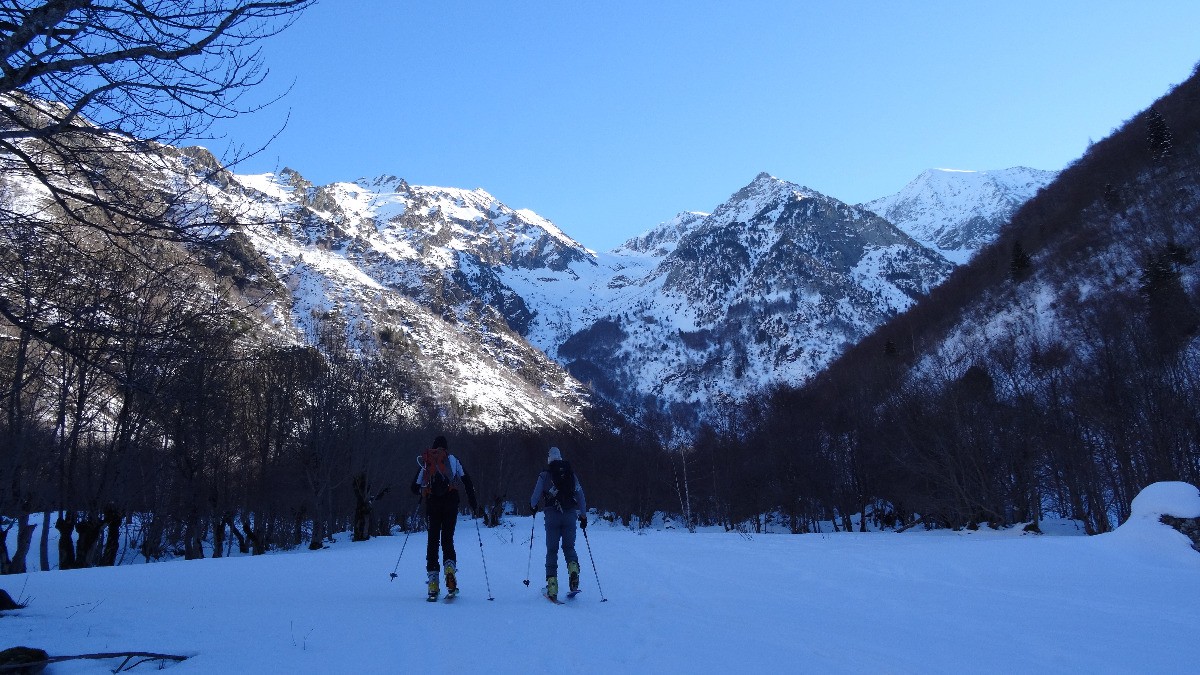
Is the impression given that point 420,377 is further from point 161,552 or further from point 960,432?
point 960,432

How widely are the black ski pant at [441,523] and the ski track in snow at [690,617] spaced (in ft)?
2.04

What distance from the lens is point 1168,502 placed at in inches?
376

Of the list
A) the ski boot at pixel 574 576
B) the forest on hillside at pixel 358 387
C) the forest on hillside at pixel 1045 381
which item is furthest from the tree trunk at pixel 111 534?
the forest on hillside at pixel 1045 381

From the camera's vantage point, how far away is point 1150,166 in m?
51.0

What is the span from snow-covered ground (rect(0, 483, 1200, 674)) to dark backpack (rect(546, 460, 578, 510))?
125 centimetres

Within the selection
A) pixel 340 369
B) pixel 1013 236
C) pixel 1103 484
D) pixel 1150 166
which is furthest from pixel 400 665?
pixel 1013 236

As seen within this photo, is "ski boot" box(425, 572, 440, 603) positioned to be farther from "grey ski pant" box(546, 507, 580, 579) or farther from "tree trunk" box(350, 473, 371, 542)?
"tree trunk" box(350, 473, 371, 542)

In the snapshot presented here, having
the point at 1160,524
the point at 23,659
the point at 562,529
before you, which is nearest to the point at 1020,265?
the point at 1160,524

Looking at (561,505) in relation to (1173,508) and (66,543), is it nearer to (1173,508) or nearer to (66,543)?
(1173,508)

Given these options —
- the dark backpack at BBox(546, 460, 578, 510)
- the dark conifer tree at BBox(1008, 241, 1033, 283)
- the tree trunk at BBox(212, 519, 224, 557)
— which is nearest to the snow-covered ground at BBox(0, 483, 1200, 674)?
the dark backpack at BBox(546, 460, 578, 510)

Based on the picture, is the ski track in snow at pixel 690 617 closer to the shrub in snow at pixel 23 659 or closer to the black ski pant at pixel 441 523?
the shrub in snow at pixel 23 659

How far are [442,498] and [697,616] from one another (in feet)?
12.1

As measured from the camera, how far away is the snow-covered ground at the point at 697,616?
4852 millimetres

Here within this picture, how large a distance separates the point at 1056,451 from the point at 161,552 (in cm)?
4198
